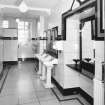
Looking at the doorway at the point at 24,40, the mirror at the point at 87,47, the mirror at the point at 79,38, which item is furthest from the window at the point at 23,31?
the mirror at the point at 87,47

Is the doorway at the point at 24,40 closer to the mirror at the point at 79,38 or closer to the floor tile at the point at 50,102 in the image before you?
the mirror at the point at 79,38

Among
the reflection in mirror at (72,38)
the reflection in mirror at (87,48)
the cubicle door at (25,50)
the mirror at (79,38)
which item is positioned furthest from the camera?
the cubicle door at (25,50)

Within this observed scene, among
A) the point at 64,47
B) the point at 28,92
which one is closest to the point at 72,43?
the point at 64,47

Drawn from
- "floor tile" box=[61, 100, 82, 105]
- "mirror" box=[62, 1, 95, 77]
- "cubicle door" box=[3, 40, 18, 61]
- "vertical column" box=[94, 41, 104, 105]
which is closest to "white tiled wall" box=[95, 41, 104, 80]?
"vertical column" box=[94, 41, 104, 105]

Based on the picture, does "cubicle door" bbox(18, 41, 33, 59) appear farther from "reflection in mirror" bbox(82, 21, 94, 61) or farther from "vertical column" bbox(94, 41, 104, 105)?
"vertical column" bbox(94, 41, 104, 105)

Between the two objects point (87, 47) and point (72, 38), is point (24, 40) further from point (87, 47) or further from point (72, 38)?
point (87, 47)

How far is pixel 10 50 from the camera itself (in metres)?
7.44

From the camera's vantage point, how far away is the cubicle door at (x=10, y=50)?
739 cm

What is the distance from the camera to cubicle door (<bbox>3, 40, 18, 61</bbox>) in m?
7.39

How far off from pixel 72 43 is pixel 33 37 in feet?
17.7

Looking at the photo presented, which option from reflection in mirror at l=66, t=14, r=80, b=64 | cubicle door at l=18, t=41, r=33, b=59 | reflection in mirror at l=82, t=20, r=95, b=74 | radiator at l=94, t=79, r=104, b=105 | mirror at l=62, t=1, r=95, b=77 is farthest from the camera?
cubicle door at l=18, t=41, r=33, b=59

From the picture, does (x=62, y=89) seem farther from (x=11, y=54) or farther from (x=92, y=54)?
(x=11, y=54)

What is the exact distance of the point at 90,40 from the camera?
2814mm

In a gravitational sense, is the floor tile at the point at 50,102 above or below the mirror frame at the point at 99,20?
below
